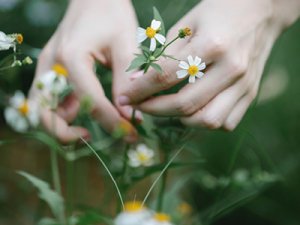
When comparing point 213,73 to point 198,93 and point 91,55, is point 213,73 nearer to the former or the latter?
point 198,93

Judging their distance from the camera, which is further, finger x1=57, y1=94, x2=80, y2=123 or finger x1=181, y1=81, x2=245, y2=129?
finger x1=57, y1=94, x2=80, y2=123

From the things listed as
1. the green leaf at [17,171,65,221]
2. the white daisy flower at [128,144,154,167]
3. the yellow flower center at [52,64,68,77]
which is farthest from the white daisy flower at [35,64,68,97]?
the white daisy flower at [128,144,154,167]

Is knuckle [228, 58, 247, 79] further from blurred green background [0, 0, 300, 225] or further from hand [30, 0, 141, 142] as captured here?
blurred green background [0, 0, 300, 225]

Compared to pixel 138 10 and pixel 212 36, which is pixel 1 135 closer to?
pixel 138 10

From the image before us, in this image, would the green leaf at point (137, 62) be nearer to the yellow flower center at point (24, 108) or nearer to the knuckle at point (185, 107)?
the knuckle at point (185, 107)

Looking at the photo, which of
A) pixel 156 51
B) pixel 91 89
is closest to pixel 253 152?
pixel 91 89

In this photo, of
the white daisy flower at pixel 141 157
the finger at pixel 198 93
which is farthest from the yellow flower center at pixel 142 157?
the finger at pixel 198 93

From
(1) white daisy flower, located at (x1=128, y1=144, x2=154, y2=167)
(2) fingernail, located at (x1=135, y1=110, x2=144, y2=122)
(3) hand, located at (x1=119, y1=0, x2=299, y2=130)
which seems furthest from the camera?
(1) white daisy flower, located at (x1=128, y1=144, x2=154, y2=167)
